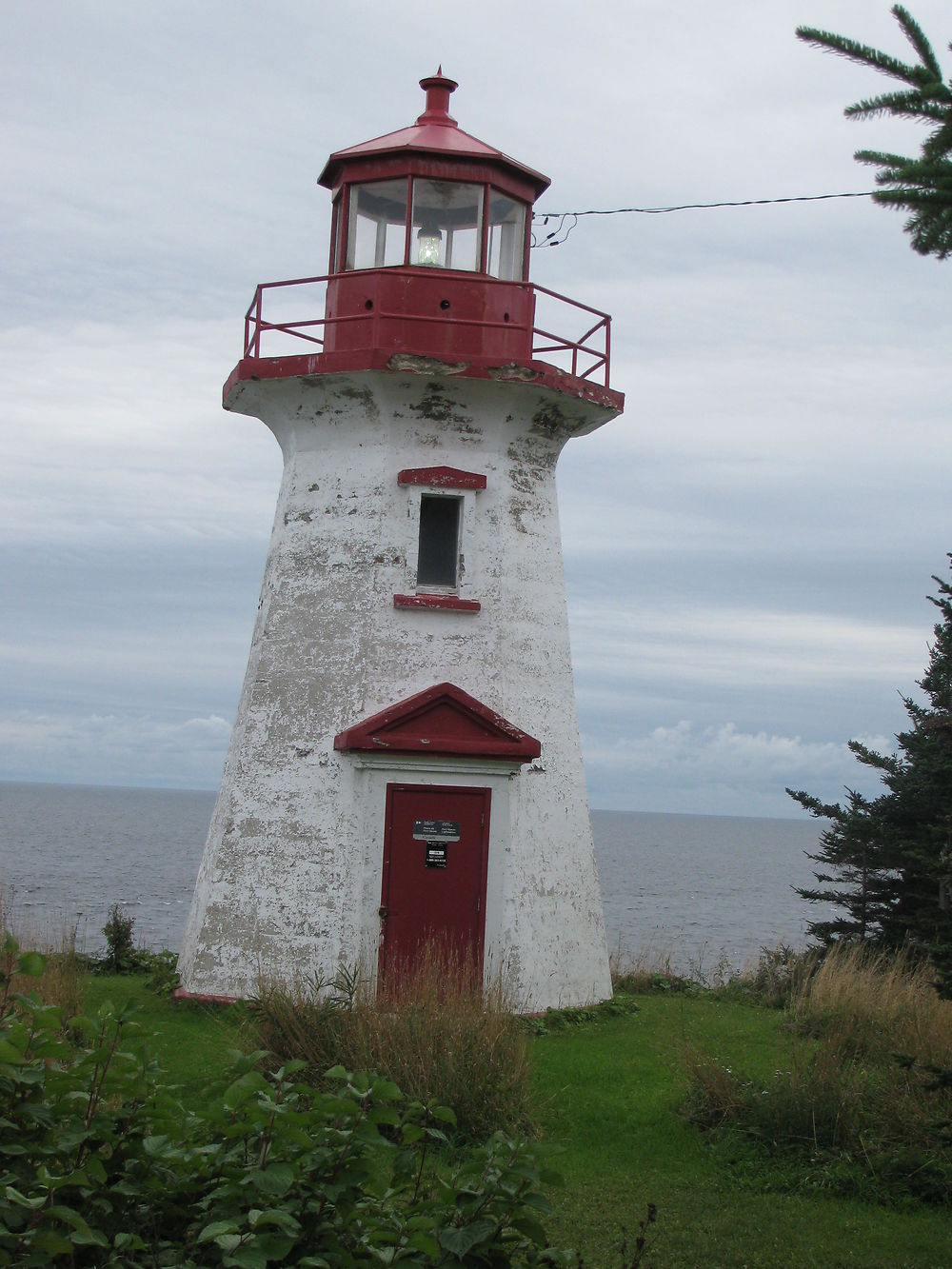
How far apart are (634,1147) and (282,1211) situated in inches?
189

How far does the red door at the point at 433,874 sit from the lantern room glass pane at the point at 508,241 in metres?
4.72

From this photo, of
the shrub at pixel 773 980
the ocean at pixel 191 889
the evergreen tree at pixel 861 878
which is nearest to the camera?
the shrub at pixel 773 980

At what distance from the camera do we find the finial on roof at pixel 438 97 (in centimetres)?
1245

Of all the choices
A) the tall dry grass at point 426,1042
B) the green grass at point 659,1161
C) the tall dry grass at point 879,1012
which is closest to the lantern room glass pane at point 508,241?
the tall dry grass at point 426,1042

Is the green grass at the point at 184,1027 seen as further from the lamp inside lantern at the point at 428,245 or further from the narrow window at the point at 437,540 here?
the lamp inside lantern at the point at 428,245

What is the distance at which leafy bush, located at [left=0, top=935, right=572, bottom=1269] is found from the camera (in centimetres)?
373

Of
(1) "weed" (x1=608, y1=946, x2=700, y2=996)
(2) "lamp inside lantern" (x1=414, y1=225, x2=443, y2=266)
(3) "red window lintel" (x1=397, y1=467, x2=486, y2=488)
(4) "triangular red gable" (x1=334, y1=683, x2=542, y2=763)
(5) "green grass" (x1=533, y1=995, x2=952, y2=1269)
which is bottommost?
(5) "green grass" (x1=533, y1=995, x2=952, y2=1269)

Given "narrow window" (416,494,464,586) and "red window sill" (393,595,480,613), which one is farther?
"narrow window" (416,494,464,586)

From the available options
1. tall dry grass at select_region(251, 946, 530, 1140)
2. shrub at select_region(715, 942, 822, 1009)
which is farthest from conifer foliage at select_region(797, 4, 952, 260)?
shrub at select_region(715, 942, 822, 1009)

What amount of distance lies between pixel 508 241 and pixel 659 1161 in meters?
8.07

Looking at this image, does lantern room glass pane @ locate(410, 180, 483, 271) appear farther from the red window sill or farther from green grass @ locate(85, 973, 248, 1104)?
green grass @ locate(85, 973, 248, 1104)

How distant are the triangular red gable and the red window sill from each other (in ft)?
2.23

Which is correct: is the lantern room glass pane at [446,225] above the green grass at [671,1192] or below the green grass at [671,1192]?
above

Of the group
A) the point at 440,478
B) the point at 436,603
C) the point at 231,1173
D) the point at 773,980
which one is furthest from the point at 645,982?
the point at 231,1173
